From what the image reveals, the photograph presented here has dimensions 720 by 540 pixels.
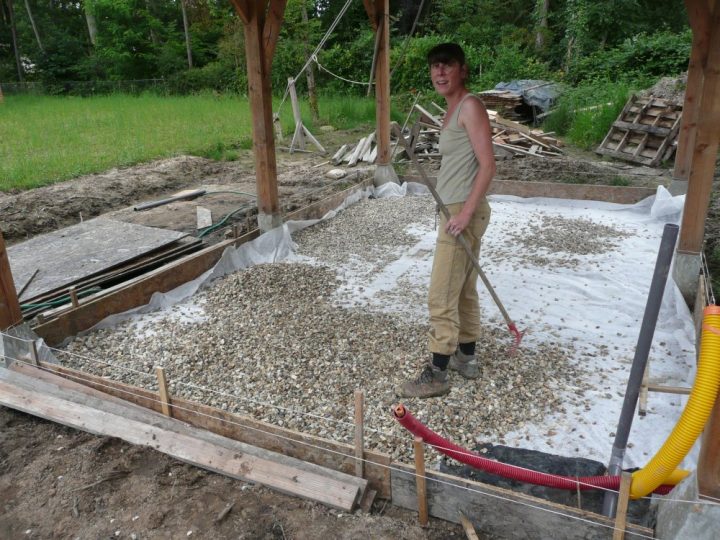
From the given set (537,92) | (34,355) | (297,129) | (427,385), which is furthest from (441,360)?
(537,92)

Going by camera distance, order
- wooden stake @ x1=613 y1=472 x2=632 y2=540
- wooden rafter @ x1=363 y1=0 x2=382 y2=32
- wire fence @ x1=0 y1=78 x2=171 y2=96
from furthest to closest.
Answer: wire fence @ x1=0 y1=78 x2=171 y2=96 → wooden rafter @ x1=363 y1=0 x2=382 y2=32 → wooden stake @ x1=613 y1=472 x2=632 y2=540

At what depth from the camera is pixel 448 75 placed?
2559mm

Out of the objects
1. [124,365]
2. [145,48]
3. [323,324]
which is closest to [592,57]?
[323,324]

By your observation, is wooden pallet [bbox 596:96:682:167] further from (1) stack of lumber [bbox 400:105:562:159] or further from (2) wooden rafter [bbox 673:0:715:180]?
(2) wooden rafter [bbox 673:0:715:180]

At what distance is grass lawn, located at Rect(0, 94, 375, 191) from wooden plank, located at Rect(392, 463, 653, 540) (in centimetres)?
737

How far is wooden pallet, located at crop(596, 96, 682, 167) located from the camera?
832 centimetres

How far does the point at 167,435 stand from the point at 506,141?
8.37m

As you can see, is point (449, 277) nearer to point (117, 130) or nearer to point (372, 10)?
point (372, 10)

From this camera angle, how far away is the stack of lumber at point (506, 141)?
9.11m

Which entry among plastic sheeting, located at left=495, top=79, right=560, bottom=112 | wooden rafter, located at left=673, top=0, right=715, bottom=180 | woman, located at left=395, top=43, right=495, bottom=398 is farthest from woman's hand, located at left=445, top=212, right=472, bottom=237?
plastic sheeting, located at left=495, top=79, right=560, bottom=112

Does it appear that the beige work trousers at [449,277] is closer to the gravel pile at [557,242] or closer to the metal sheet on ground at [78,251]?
the gravel pile at [557,242]

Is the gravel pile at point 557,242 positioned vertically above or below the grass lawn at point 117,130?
below

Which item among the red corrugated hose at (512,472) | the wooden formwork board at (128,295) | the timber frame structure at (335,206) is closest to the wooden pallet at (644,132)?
the timber frame structure at (335,206)

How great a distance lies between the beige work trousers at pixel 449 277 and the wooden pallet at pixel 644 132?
267 inches
